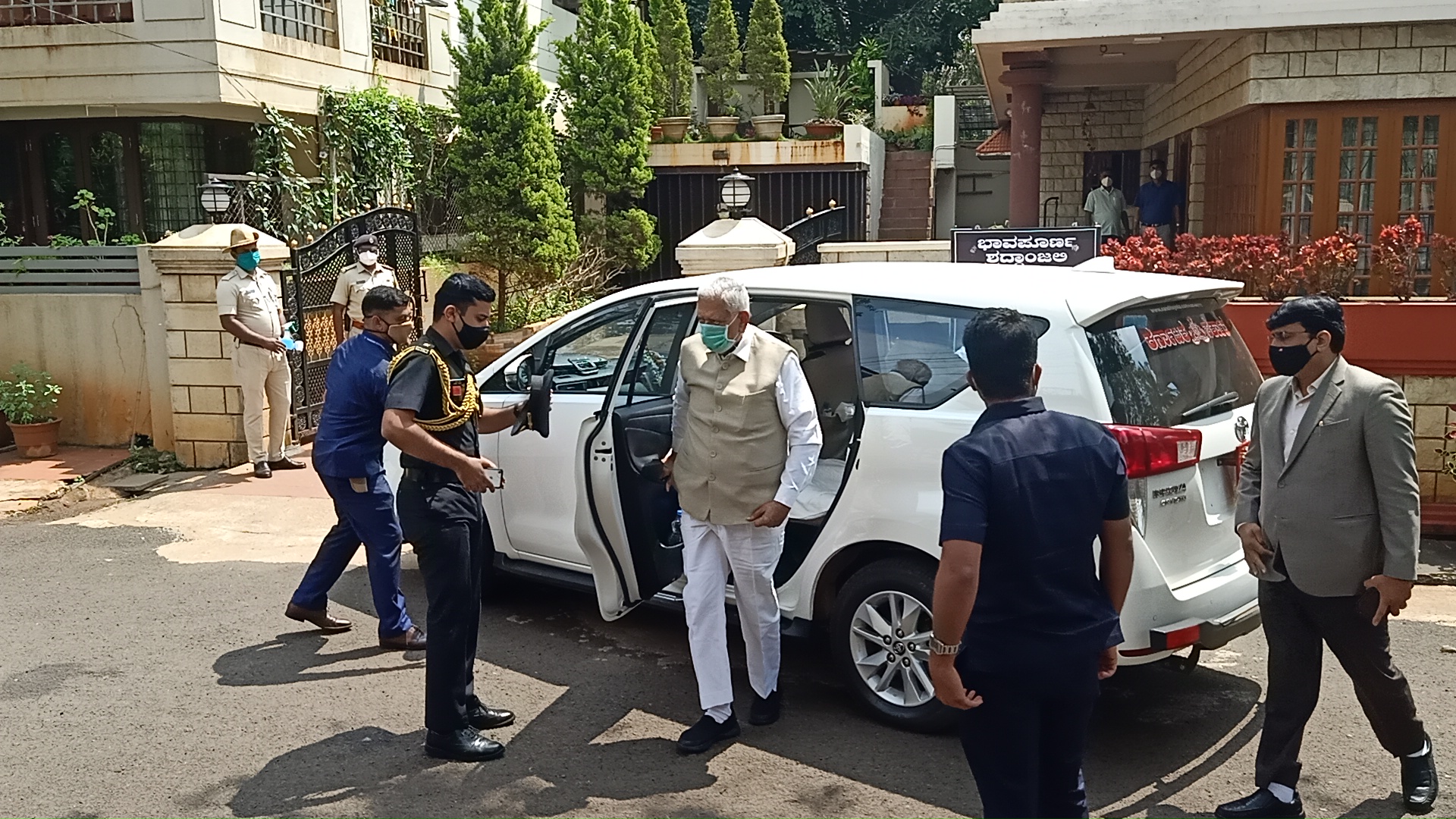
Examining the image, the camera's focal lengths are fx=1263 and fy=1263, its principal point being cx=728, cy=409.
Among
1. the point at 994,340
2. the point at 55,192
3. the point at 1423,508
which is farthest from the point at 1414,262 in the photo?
the point at 55,192

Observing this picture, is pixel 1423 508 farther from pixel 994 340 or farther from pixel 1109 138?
pixel 1109 138

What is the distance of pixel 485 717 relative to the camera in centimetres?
486

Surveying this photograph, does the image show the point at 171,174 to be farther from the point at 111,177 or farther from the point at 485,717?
the point at 485,717

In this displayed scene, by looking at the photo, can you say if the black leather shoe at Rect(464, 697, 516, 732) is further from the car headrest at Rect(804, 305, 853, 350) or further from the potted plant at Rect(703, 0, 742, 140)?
the potted plant at Rect(703, 0, 742, 140)

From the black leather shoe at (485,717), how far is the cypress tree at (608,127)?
41.8 ft

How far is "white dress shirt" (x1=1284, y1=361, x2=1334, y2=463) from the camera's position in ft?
12.9

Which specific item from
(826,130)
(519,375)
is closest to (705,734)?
(519,375)

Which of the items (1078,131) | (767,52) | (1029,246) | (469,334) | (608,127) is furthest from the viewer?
(767,52)

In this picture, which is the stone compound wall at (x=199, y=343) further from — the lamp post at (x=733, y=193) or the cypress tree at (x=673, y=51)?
the cypress tree at (x=673, y=51)

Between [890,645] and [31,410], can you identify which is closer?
[890,645]

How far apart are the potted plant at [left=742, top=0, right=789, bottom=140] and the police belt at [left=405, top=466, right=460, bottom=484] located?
Answer: 20.4 m

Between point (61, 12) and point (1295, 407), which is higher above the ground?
point (61, 12)

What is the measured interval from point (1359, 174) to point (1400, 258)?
120 inches

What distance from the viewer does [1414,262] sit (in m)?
7.59
